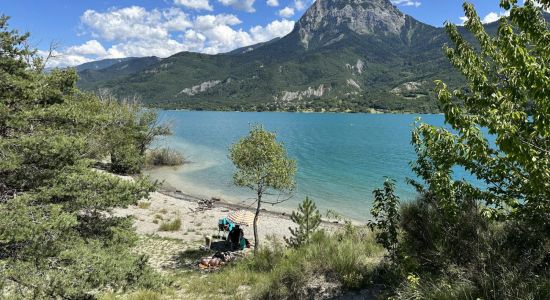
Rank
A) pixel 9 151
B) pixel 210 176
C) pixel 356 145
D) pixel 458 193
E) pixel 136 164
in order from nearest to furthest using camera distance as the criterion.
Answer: pixel 458 193 < pixel 9 151 < pixel 136 164 < pixel 210 176 < pixel 356 145

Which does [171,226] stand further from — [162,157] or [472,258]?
[162,157]

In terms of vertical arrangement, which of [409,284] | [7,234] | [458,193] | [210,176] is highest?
[458,193]

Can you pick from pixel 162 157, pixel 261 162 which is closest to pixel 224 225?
pixel 261 162

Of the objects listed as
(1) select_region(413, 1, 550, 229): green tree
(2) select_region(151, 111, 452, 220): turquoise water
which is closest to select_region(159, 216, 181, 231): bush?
(2) select_region(151, 111, 452, 220): turquoise water

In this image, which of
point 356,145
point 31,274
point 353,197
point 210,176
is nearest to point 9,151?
point 31,274

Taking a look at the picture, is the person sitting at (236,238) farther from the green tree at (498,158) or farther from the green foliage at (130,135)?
the green foliage at (130,135)

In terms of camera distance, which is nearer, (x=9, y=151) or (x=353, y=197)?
(x=9, y=151)

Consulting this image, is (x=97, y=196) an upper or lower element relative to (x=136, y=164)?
upper

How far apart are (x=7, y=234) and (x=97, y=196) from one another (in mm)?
2813

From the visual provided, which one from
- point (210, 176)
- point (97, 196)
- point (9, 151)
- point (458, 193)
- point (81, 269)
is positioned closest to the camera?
point (458, 193)

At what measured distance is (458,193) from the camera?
7.68 meters

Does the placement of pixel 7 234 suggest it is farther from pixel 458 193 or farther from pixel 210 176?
pixel 210 176

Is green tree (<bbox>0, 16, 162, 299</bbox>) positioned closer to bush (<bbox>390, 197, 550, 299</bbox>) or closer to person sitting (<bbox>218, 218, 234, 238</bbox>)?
bush (<bbox>390, 197, 550, 299</bbox>)

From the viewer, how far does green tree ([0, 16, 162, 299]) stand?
317 inches
